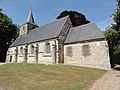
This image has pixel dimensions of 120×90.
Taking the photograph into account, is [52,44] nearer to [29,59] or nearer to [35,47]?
[35,47]

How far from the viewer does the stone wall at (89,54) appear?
56.7 feet

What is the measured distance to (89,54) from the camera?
61.5 ft

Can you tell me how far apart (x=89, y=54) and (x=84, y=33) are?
3.93 m

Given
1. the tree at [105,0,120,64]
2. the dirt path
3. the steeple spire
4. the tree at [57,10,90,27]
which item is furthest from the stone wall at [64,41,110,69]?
the tree at [57,10,90,27]

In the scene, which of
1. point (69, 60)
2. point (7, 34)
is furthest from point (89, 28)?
point (7, 34)

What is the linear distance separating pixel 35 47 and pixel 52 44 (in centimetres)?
493

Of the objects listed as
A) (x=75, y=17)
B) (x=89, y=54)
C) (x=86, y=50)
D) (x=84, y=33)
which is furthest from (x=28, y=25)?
(x=89, y=54)

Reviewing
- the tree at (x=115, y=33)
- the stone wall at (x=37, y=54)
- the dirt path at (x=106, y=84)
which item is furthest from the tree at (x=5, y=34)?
the dirt path at (x=106, y=84)

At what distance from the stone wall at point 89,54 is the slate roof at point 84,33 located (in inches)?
33.6

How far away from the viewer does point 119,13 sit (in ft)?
43.8

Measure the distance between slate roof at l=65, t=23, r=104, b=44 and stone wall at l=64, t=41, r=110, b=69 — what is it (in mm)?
854

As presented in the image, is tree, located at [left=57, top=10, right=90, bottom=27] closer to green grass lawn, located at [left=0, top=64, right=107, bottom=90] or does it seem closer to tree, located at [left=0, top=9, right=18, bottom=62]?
tree, located at [left=0, top=9, right=18, bottom=62]

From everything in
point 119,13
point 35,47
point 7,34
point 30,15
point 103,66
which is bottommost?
point 103,66

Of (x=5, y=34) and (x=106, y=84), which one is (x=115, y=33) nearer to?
(x=106, y=84)
